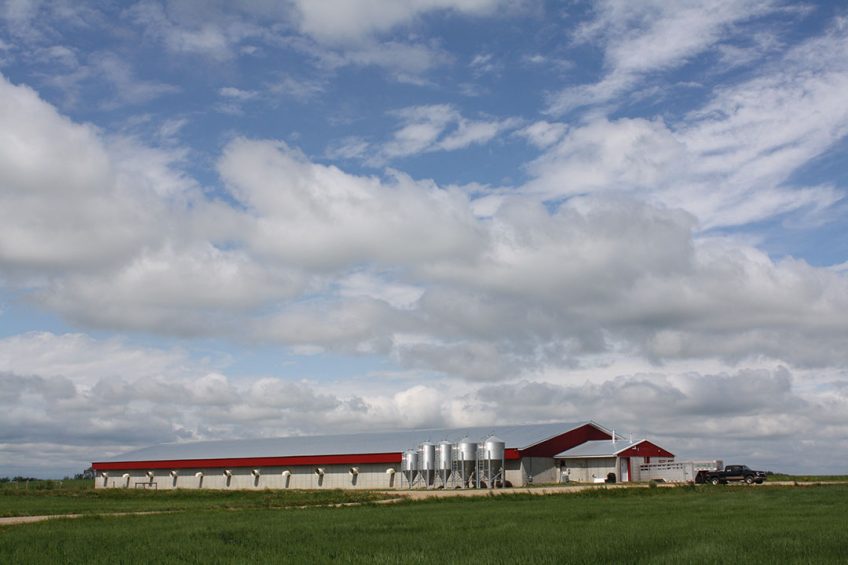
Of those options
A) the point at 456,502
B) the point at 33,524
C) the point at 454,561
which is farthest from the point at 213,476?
the point at 454,561

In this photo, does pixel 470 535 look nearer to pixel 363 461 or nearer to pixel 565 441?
pixel 565 441

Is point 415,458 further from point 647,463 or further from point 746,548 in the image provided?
point 746,548

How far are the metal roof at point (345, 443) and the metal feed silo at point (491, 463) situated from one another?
6.27ft

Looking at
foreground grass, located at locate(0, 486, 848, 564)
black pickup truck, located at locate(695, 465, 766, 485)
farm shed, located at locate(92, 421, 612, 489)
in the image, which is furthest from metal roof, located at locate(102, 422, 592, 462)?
foreground grass, located at locate(0, 486, 848, 564)

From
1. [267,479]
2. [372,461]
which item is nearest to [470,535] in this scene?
[372,461]

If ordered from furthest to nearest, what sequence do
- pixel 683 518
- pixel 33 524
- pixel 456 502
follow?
pixel 456 502, pixel 33 524, pixel 683 518

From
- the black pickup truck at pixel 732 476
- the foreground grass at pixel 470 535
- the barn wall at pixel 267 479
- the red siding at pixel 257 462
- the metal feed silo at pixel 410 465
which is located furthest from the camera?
the barn wall at pixel 267 479

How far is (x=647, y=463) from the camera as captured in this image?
80312 millimetres

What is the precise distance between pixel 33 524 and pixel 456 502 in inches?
888

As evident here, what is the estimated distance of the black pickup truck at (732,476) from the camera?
234 ft

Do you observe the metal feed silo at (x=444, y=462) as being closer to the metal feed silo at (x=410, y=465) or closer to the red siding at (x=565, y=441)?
the metal feed silo at (x=410, y=465)

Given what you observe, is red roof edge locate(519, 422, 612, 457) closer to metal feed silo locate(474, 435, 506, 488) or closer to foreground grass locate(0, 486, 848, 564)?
metal feed silo locate(474, 435, 506, 488)

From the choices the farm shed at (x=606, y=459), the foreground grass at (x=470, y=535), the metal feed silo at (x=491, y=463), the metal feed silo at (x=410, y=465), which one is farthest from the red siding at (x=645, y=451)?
the foreground grass at (x=470, y=535)

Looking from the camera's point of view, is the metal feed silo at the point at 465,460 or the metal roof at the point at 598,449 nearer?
the metal roof at the point at 598,449
